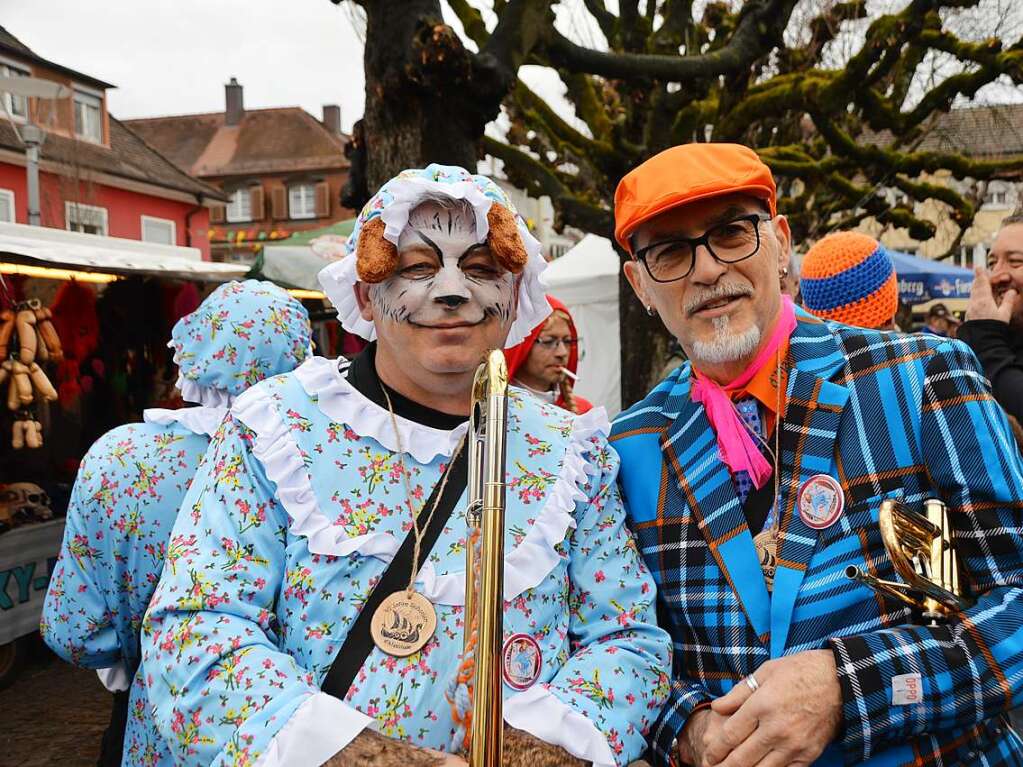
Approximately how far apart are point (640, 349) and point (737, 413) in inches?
266

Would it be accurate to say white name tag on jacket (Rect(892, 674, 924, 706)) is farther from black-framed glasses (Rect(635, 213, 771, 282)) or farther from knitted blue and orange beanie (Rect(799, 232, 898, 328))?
knitted blue and orange beanie (Rect(799, 232, 898, 328))

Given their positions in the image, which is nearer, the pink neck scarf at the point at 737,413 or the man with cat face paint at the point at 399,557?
the man with cat face paint at the point at 399,557

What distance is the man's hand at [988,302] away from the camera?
330cm

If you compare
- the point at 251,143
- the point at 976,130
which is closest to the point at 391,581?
the point at 976,130

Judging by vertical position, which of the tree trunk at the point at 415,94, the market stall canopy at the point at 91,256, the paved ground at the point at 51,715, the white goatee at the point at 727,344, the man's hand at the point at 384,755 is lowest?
the paved ground at the point at 51,715

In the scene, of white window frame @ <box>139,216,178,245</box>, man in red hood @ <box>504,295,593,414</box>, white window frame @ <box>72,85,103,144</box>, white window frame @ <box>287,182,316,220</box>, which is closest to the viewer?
man in red hood @ <box>504,295,593,414</box>

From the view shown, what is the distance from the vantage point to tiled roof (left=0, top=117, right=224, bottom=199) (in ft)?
61.7

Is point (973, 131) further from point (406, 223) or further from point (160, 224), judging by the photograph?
point (406, 223)

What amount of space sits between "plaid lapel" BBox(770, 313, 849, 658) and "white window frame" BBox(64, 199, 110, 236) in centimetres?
1842

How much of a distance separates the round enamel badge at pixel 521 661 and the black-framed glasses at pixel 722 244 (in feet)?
2.63

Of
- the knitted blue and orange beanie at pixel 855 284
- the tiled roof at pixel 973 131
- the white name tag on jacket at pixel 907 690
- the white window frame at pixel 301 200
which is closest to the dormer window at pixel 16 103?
the tiled roof at pixel 973 131

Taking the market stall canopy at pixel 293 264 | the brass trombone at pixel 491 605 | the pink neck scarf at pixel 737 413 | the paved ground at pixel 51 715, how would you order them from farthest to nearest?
the market stall canopy at pixel 293 264 → the paved ground at pixel 51 715 → the pink neck scarf at pixel 737 413 → the brass trombone at pixel 491 605

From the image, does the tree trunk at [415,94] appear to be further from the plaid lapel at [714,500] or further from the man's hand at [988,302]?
the plaid lapel at [714,500]

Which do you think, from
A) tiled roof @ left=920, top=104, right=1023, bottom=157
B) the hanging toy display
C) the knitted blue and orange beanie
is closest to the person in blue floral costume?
the knitted blue and orange beanie
